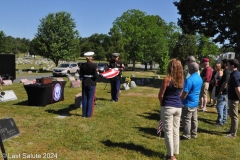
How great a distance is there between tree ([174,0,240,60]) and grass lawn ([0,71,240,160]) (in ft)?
34.8

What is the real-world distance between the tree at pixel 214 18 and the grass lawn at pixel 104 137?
10.6 metres

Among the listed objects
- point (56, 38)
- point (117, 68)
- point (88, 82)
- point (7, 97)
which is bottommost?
point (7, 97)

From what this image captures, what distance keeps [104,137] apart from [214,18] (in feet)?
52.4

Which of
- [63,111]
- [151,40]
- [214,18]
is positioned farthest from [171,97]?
[151,40]

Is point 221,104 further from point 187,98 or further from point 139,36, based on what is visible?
point 139,36

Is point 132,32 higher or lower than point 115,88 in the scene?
higher

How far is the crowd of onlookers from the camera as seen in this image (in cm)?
448

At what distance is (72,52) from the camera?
126 feet

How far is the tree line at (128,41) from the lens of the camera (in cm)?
3700

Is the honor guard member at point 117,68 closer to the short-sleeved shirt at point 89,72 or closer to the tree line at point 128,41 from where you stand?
the short-sleeved shirt at point 89,72

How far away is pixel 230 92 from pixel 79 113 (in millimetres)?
4996

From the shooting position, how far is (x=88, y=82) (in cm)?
762

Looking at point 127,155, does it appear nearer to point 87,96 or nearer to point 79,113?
point 87,96

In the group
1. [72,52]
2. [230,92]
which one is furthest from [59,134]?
[72,52]
